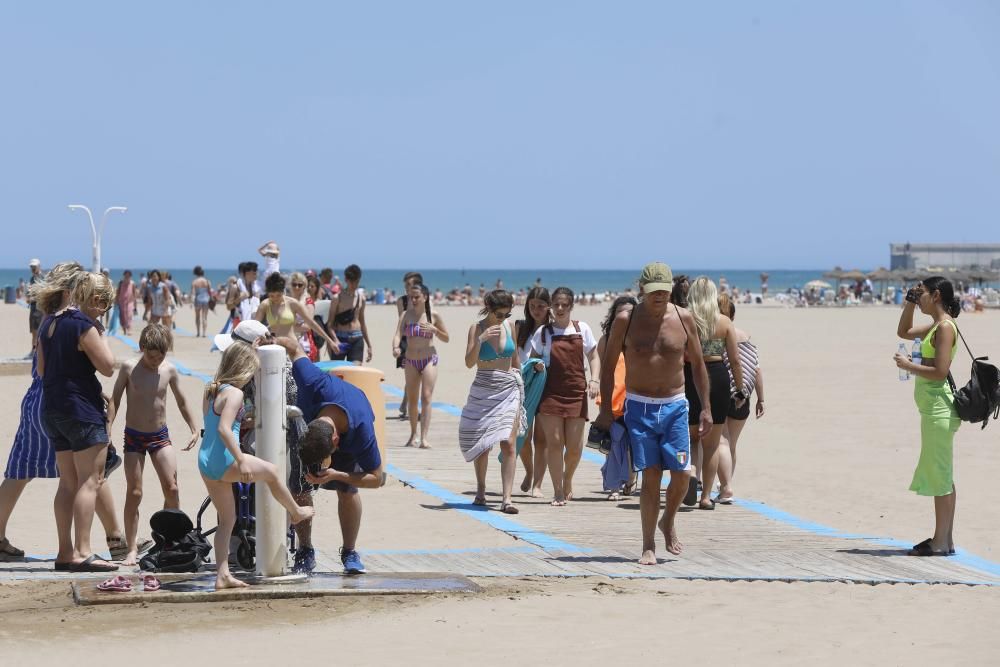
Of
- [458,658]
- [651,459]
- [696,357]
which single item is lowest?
[458,658]

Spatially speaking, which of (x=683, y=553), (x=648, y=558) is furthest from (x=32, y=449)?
(x=683, y=553)

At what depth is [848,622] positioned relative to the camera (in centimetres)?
643

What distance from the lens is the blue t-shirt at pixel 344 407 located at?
6.84 m

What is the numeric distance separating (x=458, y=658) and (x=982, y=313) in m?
47.1

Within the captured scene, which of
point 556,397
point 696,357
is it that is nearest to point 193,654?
Answer: point 696,357

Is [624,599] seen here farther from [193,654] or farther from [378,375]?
[378,375]

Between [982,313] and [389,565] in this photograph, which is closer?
[389,565]

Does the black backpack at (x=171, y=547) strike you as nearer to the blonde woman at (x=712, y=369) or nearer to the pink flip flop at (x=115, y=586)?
the pink flip flop at (x=115, y=586)

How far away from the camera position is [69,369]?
22.9 ft

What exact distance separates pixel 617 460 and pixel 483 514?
1.00 metres

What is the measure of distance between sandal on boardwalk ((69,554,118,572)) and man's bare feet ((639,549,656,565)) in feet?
9.11

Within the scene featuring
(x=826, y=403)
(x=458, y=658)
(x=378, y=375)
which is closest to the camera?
(x=458, y=658)

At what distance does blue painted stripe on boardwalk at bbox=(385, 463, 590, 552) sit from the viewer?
8180 mm

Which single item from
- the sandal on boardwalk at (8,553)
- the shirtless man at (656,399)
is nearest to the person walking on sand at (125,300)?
the sandal on boardwalk at (8,553)
